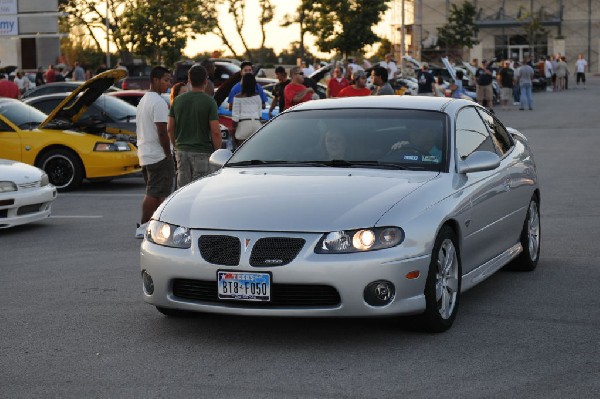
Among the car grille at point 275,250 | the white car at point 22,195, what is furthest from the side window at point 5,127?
the car grille at point 275,250

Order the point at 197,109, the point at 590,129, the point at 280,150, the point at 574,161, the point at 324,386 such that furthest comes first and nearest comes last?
the point at 590,129
the point at 574,161
the point at 197,109
the point at 280,150
the point at 324,386

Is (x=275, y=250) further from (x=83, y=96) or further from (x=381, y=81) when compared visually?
(x=381, y=81)

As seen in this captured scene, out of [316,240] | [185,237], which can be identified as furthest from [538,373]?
[185,237]

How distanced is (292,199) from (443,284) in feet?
3.60

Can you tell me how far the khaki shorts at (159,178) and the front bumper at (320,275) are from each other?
4976 mm

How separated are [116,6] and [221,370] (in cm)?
5825

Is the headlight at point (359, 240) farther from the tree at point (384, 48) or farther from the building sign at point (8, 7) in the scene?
the tree at point (384, 48)

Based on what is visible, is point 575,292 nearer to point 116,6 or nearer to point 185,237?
point 185,237

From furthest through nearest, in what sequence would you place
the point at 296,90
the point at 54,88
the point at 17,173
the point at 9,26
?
1. the point at 9,26
2. the point at 54,88
3. the point at 296,90
4. the point at 17,173

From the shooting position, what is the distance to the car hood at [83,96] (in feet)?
54.0

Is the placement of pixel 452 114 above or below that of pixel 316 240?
above

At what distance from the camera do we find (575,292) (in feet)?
28.8

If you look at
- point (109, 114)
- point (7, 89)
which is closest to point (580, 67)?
point (7, 89)

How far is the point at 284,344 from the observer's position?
23.2ft
